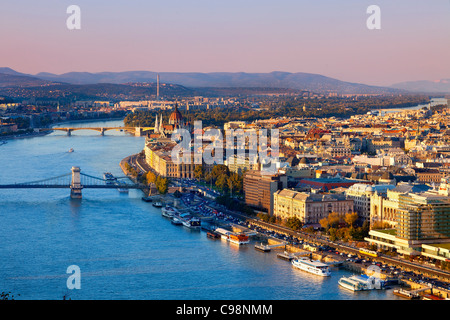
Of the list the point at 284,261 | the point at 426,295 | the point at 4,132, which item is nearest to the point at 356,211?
the point at 284,261

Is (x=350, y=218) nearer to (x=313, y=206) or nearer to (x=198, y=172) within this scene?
(x=313, y=206)

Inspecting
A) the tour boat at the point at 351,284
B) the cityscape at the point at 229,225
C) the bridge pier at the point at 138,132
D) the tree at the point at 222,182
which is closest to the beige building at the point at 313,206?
the cityscape at the point at 229,225

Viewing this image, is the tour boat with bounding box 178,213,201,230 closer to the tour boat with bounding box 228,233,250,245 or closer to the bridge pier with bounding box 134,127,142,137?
the tour boat with bounding box 228,233,250,245

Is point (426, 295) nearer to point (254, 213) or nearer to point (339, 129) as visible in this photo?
point (254, 213)

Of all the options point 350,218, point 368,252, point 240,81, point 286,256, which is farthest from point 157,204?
point 240,81

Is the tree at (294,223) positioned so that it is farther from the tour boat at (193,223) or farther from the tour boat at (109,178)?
the tour boat at (109,178)

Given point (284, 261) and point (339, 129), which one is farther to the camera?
point (339, 129)

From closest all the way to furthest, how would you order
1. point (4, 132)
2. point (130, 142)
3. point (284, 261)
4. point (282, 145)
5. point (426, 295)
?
point (426, 295) → point (284, 261) → point (282, 145) → point (130, 142) → point (4, 132)
